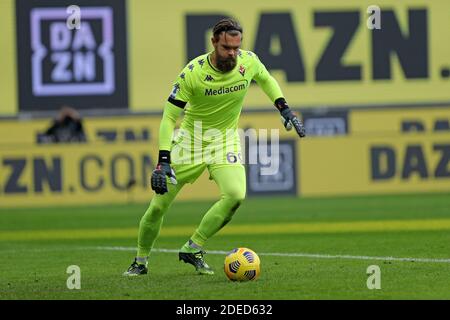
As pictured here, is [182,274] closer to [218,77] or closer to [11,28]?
[218,77]

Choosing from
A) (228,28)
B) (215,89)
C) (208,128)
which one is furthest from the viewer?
(208,128)

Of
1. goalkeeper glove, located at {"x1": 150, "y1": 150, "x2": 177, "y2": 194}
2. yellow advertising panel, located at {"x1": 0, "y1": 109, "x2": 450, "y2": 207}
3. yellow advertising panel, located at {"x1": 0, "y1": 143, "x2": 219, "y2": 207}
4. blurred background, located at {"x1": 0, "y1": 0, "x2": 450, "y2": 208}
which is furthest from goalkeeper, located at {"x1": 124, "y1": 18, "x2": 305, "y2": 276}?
blurred background, located at {"x1": 0, "y1": 0, "x2": 450, "y2": 208}

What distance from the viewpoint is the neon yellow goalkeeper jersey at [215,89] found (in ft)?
38.6

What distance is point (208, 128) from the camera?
477 inches

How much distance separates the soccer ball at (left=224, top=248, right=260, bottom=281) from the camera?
1114 centimetres

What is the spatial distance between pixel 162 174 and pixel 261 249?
4.23 metres

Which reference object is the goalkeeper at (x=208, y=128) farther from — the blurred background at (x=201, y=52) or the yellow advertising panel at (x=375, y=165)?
the blurred background at (x=201, y=52)

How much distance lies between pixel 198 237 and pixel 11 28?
2452 cm

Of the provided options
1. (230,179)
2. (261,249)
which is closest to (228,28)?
(230,179)

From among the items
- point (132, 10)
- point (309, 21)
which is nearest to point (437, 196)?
point (309, 21)

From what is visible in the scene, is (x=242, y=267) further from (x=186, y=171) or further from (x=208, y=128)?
(x=208, y=128)

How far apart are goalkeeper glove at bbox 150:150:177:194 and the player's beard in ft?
3.27

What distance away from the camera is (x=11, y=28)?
35.3 metres

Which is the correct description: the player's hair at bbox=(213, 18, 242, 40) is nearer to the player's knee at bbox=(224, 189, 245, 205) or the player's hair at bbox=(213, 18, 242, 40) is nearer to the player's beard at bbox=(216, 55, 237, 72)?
the player's beard at bbox=(216, 55, 237, 72)
